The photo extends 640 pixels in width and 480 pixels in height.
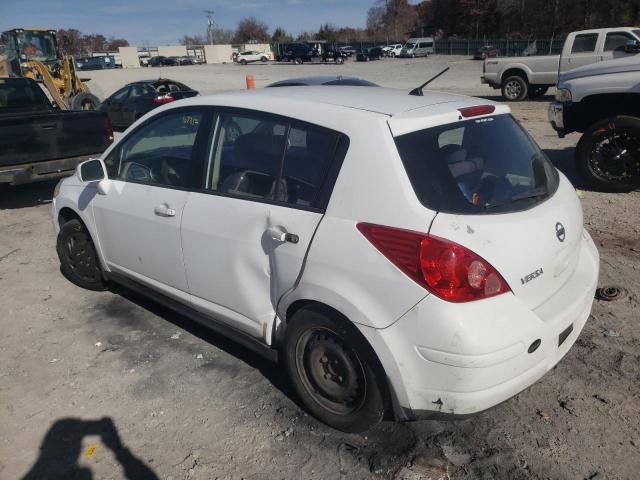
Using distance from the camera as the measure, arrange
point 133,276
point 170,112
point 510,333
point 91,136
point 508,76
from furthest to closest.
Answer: point 508,76, point 91,136, point 133,276, point 170,112, point 510,333

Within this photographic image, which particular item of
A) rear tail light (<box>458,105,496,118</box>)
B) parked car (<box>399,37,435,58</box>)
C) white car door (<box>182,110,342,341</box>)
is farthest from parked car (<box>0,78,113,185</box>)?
parked car (<box>399,37,435,58</box>)

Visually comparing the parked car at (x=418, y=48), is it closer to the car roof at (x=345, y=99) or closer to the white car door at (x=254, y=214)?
the car roof at (x=345, y=99)

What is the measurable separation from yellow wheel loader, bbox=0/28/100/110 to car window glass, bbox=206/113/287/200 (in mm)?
16906

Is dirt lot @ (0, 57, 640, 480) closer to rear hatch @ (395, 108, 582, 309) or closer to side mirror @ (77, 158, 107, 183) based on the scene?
rear hatch @ (395, 108, 582, 309)

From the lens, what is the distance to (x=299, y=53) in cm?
5566

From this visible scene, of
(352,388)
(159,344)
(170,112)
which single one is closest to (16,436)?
(159,344)

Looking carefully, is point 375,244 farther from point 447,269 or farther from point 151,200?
point 151,200

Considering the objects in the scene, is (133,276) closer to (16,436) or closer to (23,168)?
(16,436)

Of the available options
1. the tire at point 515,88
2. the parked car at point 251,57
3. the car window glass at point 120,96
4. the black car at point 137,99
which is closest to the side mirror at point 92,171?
the black car at point 137,99

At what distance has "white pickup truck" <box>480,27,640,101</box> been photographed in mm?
15555

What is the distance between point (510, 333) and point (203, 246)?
183 cm

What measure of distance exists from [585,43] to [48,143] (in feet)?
48.3

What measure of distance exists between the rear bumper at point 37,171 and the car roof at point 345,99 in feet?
15.4

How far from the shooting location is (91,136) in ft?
26.8
